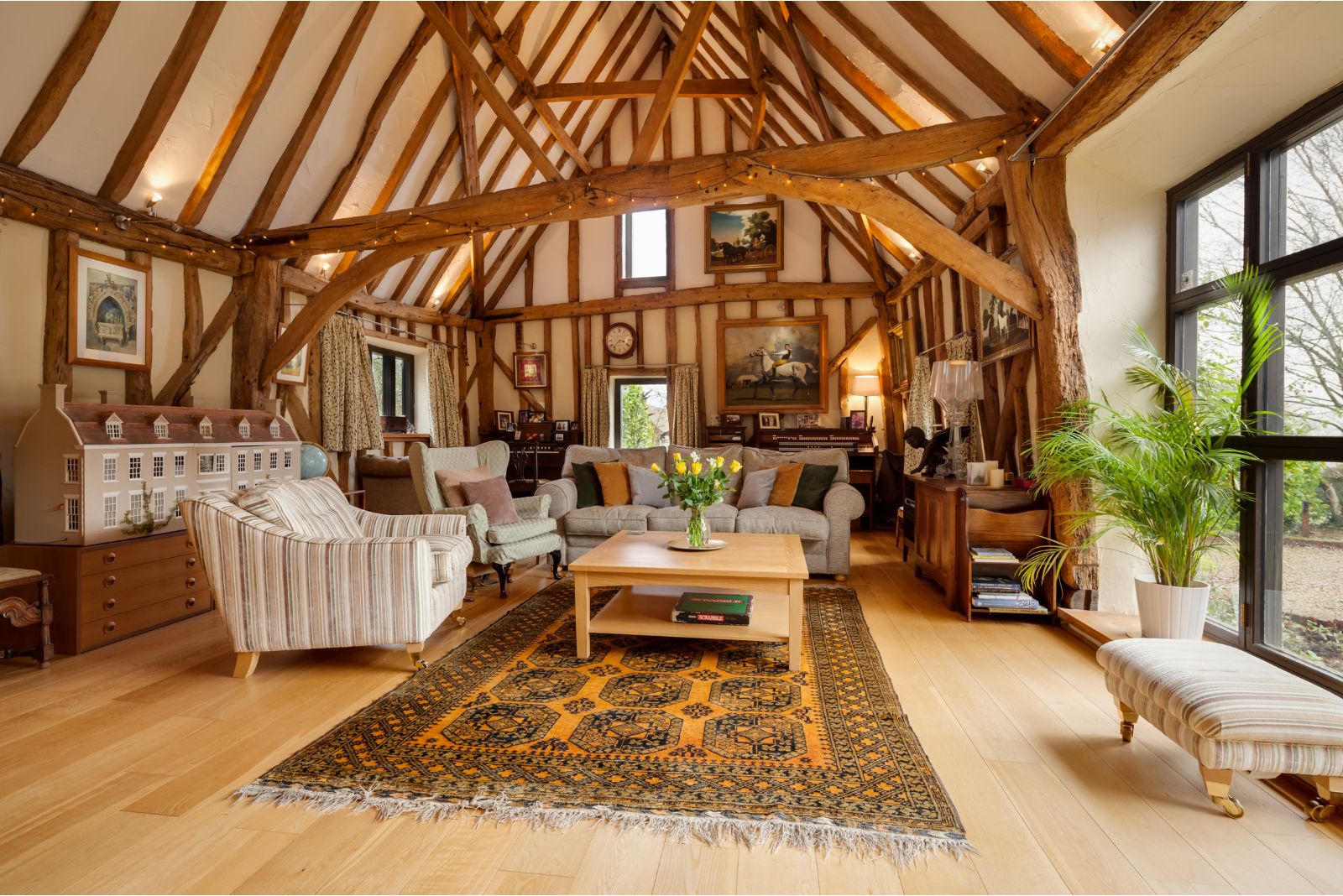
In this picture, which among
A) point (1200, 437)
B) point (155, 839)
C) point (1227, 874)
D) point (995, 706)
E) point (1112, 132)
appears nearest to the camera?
point (1227, 874)

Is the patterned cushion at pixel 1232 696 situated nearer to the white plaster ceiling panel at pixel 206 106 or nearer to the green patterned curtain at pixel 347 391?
the white plaster ceiling panel at pixel 206 106

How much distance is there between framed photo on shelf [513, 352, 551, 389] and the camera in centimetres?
975

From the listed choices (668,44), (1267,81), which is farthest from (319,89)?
(1267,81)

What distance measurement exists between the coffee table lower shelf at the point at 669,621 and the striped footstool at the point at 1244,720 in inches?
58.7

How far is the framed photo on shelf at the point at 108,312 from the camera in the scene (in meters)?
4.59

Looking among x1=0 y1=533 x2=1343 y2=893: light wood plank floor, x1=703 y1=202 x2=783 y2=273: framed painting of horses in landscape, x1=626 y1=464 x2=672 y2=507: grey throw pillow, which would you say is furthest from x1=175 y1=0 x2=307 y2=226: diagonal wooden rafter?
x1=703 y1=202 x2=783 y2=273: framed painting of horses in landscape

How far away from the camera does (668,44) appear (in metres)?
8.94

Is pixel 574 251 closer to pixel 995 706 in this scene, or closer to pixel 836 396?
pixel 836 396

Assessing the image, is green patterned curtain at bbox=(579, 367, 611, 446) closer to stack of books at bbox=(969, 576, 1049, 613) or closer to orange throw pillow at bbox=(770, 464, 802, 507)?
orange throw pillow at bbox=(770, 464, 802, 507)

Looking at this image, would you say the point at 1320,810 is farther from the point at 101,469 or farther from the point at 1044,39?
the point at 101,469

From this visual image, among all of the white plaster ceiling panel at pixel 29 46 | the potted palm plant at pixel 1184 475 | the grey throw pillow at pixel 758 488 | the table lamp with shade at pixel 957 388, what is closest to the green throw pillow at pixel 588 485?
the grey throw pillow at pixel 758 488

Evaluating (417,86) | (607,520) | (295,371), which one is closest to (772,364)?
(607,520)

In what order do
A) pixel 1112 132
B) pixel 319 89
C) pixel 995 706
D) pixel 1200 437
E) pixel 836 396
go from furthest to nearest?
pixel 836 396 < pixel 319 89 < pixel 1112 132 < pixel 1200 437 < pixel 995 706

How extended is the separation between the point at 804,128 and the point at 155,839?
7.49 metres
